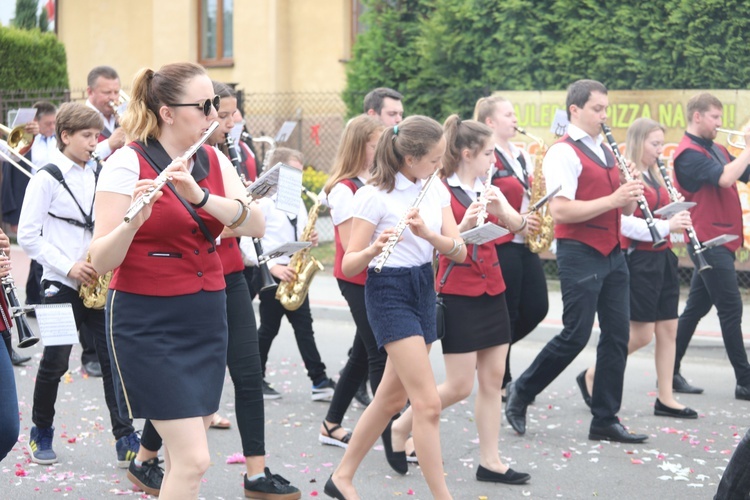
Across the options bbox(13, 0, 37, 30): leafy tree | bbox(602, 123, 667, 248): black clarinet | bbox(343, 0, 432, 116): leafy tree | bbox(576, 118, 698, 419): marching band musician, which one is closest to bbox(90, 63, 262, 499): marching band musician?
bbox(602, 123, 667, 248): black clarinet

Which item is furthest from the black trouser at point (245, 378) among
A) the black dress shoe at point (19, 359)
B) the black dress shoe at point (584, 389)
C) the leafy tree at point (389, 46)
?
the leafy tree at point (389, 46)

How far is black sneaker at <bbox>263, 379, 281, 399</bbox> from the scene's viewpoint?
746 cm

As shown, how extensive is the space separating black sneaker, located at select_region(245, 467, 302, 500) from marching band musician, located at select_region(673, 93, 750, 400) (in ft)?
11.2

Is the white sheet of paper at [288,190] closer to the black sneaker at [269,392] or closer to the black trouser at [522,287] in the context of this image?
the black trouser at [522,287]

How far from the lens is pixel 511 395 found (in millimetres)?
6582

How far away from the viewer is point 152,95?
387cm

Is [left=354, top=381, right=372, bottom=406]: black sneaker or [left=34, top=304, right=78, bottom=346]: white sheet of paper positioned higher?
[left=34, top=304, right=78, bottom=346]: white sheet of paper

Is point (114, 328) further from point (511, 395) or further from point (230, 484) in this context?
point (511, 395)

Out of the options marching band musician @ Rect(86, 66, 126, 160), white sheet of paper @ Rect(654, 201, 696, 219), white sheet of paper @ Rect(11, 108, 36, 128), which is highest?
marching band musician @ Rect(86, 66, 126, 160)

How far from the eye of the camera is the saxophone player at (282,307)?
716cm

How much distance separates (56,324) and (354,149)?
1790mm

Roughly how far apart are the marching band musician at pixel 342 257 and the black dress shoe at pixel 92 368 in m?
2.36

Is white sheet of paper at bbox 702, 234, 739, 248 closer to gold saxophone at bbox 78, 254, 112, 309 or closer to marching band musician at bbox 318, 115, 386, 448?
marching band musician at bbox 318, 115, 386, 448

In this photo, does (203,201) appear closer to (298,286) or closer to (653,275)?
(298,286)
